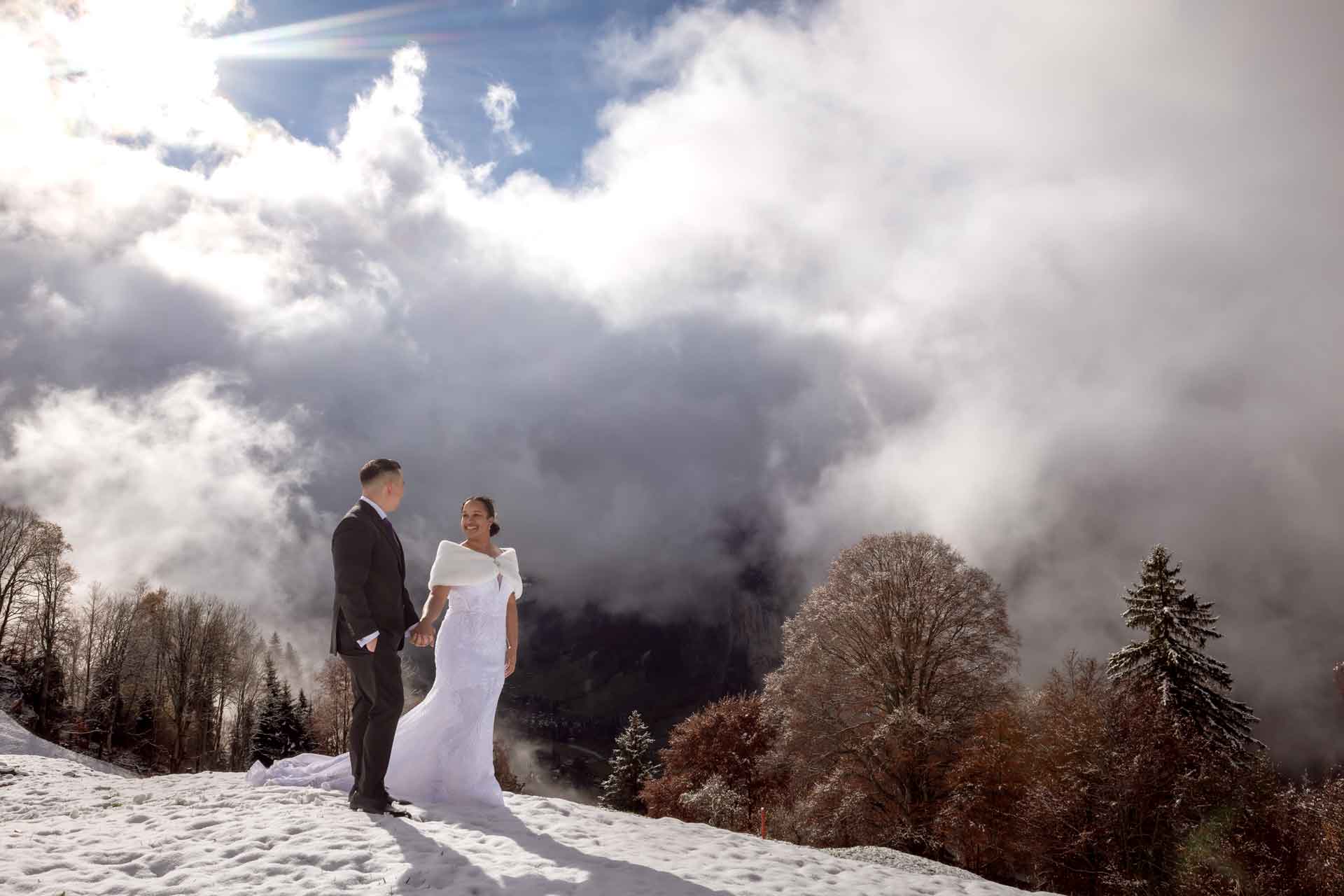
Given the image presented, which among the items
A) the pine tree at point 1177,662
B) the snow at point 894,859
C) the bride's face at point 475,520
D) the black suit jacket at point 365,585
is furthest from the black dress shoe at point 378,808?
the pine tree at point 1177,662

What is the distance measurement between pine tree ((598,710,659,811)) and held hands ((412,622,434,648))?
50.5 meters

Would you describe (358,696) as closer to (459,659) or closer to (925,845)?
(459,659)

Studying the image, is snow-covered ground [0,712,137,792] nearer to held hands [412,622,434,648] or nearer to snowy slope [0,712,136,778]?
snowy slope [0,712,136,778]

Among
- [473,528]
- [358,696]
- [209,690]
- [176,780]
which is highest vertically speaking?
[473,528]

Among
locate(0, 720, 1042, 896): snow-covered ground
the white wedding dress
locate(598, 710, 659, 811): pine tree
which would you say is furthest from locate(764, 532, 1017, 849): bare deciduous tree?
locate(598, 710, 659, 811): pine tree

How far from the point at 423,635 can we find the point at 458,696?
1.32 m

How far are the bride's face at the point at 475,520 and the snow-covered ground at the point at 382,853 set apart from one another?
2.93 meters

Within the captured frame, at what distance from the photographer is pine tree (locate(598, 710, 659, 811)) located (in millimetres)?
57625

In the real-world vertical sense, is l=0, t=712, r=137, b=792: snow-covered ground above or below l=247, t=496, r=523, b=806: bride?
below

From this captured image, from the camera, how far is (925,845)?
25578mm

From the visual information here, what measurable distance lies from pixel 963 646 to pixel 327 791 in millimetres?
24093

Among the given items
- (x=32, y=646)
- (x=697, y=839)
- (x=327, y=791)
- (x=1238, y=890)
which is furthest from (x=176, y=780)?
(x=32, y=646)

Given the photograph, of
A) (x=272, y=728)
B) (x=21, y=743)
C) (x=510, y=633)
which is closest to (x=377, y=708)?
(x=510, y=633)

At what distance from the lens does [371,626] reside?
7.66 metres
